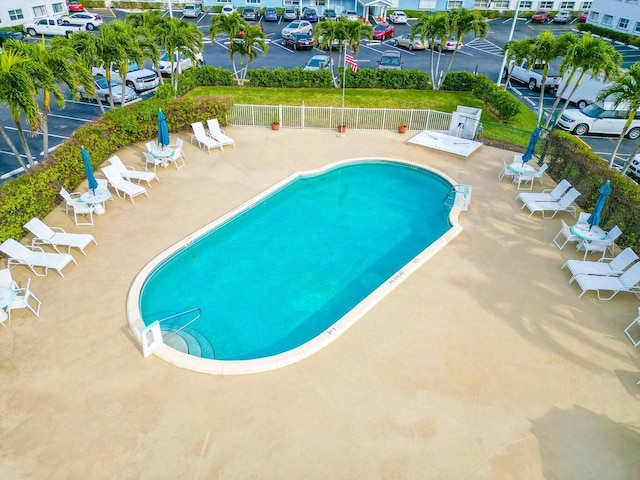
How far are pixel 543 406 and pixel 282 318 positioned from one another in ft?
19.1

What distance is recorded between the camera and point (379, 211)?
15.1 meters

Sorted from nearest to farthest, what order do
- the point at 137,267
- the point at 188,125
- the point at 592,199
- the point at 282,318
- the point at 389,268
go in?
the point at 282,318 → the point at 137,267 → the point at 389,268 → the point at 592,199 → the point at 188,125

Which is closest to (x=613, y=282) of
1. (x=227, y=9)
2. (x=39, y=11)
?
(x=227, y=9)

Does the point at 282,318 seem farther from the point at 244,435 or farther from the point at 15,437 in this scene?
the point at 15,437

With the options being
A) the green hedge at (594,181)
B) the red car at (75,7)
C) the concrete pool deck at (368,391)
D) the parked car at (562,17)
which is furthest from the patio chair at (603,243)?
the red car at (75,7)

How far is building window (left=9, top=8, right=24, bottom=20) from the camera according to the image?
3772 centimetres

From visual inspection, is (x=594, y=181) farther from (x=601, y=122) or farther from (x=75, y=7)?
(x=75, y=7)

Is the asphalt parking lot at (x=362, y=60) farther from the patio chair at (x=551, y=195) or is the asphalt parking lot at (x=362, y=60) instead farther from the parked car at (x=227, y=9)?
the patio chair at (x=551, y=195)

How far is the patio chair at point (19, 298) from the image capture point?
9773mm

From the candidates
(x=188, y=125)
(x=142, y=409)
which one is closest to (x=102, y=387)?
(x=142, y=409)

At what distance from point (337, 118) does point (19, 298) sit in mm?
14691

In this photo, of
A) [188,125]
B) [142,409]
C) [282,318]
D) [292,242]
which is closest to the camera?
[142,409]

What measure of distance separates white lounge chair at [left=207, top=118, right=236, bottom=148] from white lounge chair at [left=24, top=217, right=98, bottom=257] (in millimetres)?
7655

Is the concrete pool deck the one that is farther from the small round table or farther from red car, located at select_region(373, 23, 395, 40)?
red car, located at select_region(373, 23, 395, 40)
